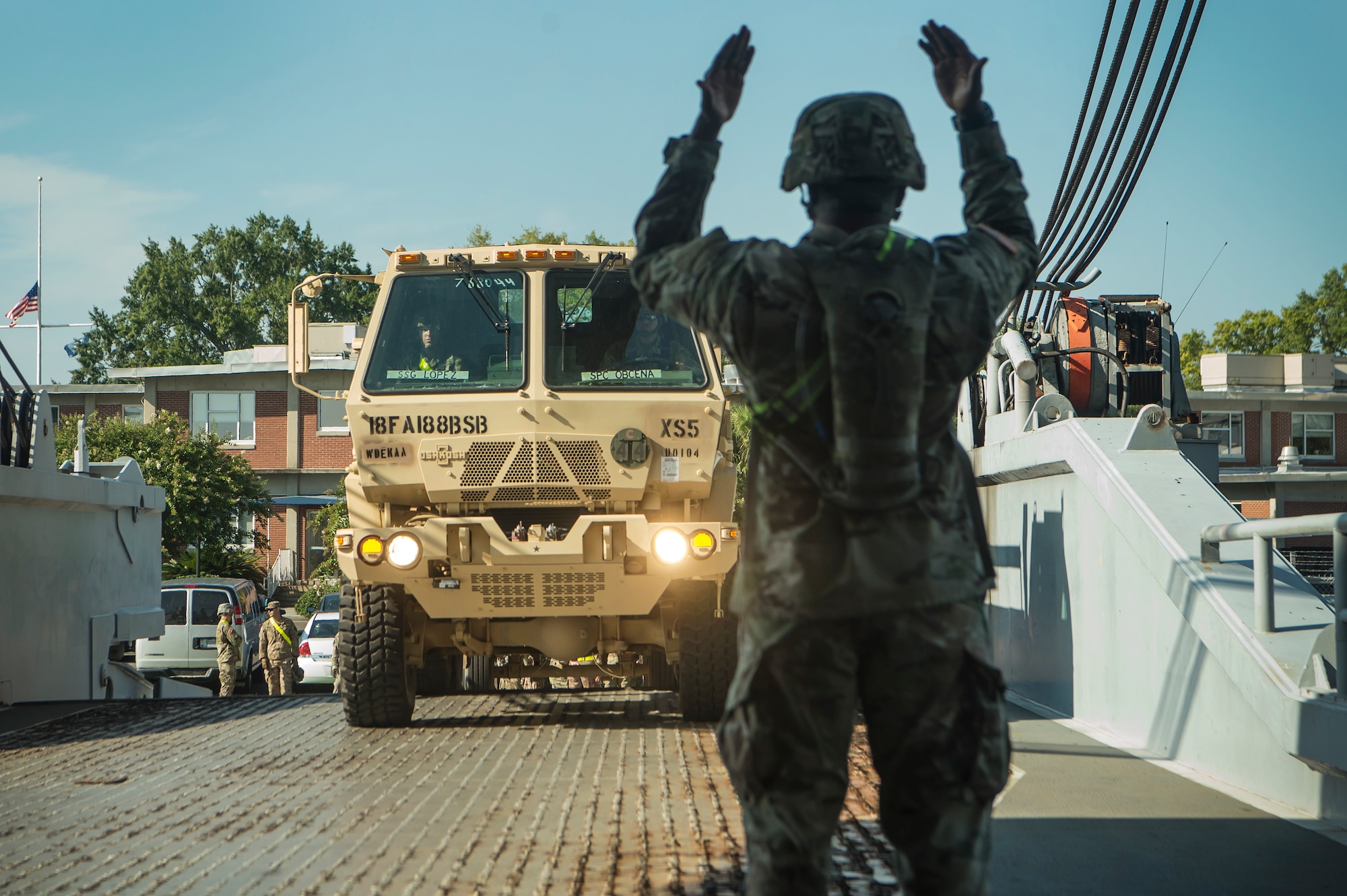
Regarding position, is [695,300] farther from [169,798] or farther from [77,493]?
[77,493]

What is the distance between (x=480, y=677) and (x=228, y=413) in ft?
116

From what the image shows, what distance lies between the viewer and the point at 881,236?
8.06ft

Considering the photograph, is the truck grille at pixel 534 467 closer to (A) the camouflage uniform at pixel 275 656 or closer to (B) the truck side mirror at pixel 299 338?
(B) the truck side mirror at pixel 299 338

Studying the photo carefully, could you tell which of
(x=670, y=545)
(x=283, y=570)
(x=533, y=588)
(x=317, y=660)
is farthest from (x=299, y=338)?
(x=283, y=570)

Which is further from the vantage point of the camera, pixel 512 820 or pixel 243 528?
pixel 243 528

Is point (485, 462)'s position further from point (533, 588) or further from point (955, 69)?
point (955, 69)

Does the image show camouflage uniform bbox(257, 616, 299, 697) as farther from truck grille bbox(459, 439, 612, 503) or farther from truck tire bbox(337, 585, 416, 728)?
truck grille bbox(459, 439, 612, 503)

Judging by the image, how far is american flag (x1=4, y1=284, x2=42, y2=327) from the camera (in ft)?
126

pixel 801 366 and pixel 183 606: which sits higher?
pixel 801 366

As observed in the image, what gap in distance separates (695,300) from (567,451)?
524 centimetres

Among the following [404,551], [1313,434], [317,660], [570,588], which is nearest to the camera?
[404,551]

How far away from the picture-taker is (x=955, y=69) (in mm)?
2764

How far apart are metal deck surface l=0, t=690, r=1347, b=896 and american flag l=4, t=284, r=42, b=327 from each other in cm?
3429

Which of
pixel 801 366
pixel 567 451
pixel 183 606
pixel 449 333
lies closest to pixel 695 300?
pixel 801 366
